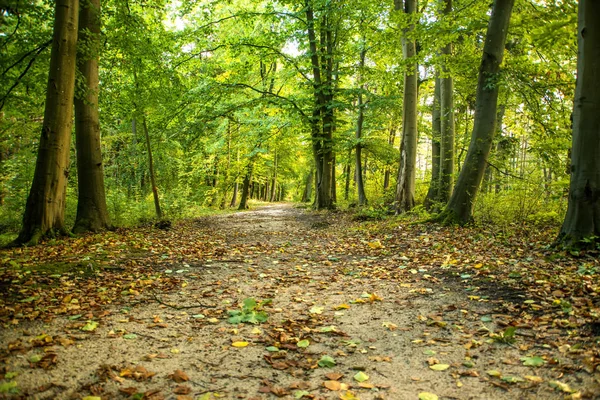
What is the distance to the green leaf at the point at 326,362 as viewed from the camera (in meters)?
2.93

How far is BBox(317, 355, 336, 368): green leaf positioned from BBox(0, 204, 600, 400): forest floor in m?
0.02

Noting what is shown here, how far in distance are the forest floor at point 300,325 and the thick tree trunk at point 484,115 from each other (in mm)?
1789

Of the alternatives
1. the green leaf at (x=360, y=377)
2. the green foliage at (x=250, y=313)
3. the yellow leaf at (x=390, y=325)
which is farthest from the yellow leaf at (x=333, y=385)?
the green foliage at (x=250, y=313)

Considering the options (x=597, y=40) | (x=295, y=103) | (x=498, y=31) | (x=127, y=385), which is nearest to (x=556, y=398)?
(x=127, y=385)

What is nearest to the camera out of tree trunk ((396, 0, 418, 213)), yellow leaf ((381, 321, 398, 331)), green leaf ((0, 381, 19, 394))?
green leaf ((0, 381, 19, 394))

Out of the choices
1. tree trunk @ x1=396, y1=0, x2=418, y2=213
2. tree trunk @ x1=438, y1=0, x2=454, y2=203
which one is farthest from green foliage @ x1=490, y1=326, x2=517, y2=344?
tree trunk @ x1=438, y1=0, x2=454, y2=203

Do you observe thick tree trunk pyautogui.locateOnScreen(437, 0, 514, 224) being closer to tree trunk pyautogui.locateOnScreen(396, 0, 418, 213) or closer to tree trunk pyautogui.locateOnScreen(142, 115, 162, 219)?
tree trunk pyautogui.locateOnScreen(396, 0, 418, 213)

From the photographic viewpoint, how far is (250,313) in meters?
4.04

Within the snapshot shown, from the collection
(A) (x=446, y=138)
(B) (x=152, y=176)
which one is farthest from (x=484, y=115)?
(B) (x=152, y=176)

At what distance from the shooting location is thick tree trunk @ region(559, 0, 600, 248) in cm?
Result: 529

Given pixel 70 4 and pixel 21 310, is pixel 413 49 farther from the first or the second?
pixel 21 310

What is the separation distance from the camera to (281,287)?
5.07 m

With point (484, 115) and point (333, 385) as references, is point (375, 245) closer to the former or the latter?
point (484, 115)

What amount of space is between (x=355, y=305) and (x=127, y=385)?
8.74 ft
